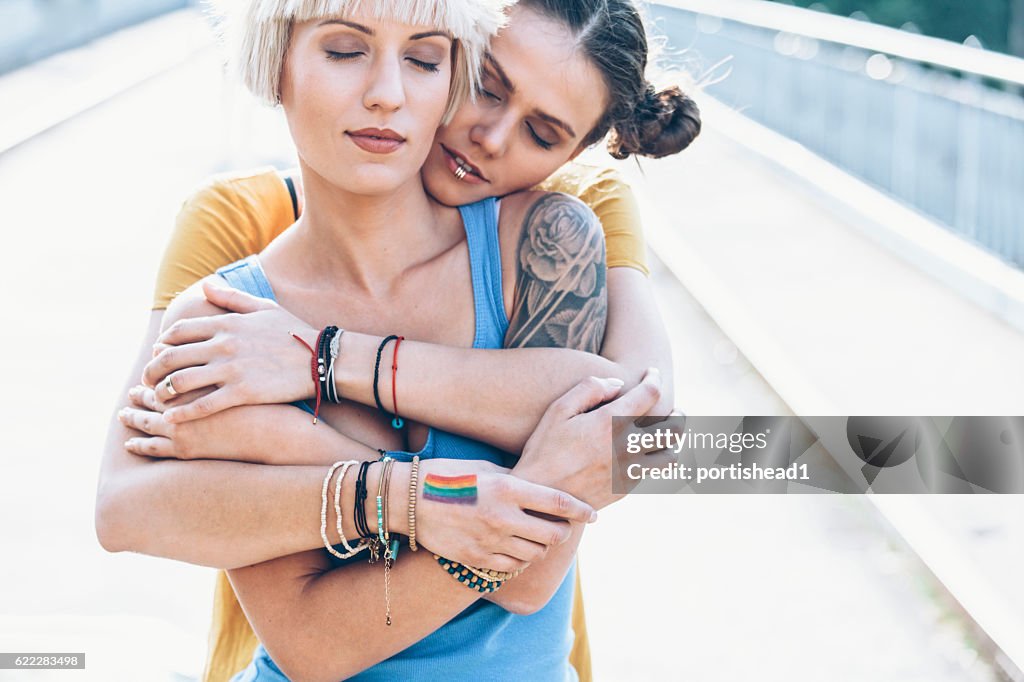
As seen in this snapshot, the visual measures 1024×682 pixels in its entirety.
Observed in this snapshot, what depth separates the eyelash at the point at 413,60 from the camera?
84.7 inches

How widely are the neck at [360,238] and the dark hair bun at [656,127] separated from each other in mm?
747

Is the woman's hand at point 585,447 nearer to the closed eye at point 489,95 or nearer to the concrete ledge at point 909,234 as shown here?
the closed eye at point 489,95

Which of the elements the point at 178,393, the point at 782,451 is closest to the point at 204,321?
the point at 178,393

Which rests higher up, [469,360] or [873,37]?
[873,37]

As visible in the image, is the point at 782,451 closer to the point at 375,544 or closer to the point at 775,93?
the point at 375,544

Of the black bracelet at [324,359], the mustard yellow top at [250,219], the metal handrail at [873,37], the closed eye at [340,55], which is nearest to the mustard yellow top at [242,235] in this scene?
the mustard yellow top at [250,219]

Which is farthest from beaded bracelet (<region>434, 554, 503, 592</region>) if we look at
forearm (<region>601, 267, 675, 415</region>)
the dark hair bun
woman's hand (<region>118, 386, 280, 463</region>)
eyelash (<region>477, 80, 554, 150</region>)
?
the dark hair bun

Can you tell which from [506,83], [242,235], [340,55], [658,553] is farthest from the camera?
[658,553]

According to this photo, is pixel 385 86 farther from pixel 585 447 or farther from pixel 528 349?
pixel 585 447

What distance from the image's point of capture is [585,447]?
2.12m

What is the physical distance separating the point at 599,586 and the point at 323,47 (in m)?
3.21

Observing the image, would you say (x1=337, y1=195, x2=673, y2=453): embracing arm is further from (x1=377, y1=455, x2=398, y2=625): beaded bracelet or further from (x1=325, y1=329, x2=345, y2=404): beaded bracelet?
(x1=377, y1=455, x2=398, y2=625): beaded bracelet

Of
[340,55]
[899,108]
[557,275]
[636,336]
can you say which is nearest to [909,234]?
[899,108]

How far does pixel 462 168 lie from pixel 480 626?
0.88m
